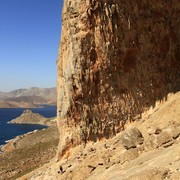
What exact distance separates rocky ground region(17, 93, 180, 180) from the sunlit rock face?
1.05 metres

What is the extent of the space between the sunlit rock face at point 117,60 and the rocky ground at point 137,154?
1.05m

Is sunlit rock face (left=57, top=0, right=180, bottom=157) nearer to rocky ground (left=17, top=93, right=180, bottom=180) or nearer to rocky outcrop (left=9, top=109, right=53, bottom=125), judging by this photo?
rocky ground (left=17, top=93, right=180, bottom=180)

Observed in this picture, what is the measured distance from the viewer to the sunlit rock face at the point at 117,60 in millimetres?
22969

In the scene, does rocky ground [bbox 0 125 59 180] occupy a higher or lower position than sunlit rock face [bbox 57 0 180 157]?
lower

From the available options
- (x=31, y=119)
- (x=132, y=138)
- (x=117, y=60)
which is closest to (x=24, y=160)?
(x=117, y=60)

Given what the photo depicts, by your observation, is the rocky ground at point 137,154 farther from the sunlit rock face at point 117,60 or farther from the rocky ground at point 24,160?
the rocky ground at point 24,160

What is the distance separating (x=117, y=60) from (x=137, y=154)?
22.8ft

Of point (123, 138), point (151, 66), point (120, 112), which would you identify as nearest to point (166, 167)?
point (123, 138)

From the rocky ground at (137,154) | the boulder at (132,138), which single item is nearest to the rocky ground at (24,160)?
the rocky ground at (137,154)

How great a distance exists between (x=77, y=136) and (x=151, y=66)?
7330 mm

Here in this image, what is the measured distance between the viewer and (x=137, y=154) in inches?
755

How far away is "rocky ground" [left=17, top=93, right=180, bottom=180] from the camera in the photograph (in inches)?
605

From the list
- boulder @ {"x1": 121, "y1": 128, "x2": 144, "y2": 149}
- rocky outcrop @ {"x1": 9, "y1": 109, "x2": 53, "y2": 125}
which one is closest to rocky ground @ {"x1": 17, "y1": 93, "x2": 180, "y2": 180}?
boulder @ {"x1": 121, "y1": 128, "x2": 144, "y2": 149}

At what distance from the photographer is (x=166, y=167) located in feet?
47.9
